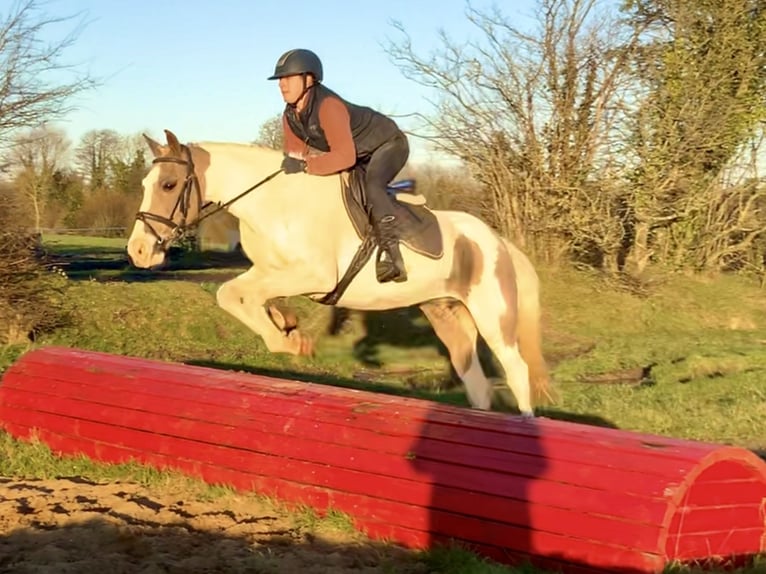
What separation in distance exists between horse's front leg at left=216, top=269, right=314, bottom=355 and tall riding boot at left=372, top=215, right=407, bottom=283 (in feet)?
2.22

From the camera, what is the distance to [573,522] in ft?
12.6

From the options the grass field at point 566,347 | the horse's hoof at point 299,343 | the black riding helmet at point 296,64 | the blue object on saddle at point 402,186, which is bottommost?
the grass field at point 566,347

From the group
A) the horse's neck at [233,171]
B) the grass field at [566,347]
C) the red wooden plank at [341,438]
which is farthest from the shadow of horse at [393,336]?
the red wooden plank at [341,438]

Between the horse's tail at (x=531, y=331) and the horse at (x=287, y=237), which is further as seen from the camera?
the horse's tail at (x=531, y=331)

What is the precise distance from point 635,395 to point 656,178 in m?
10.6

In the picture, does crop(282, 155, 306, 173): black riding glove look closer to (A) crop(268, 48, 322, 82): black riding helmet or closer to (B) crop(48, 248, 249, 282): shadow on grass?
(A) crop(268, 48, 322, 82): black riding helmet

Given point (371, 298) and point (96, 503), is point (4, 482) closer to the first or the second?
point (96, 503)

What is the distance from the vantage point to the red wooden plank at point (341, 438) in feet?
12.8

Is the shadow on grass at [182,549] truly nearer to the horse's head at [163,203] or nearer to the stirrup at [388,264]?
the horse's head at [163,203]

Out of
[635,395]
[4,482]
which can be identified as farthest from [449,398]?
[4,482]

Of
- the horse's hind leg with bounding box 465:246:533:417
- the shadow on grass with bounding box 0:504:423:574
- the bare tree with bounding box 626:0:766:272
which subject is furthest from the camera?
the bare tree with bounding box 626:0:766:272

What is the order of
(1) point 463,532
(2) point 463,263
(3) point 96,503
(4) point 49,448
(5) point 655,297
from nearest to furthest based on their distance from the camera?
(1) point 463,532, (3) point 96,503, (4) point 49,448, (2) point 463,263, (5) point 655,297

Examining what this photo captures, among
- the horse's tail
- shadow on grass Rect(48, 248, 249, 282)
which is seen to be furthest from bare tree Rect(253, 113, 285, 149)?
the horse's tail

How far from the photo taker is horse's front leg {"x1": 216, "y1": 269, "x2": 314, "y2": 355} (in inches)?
247
